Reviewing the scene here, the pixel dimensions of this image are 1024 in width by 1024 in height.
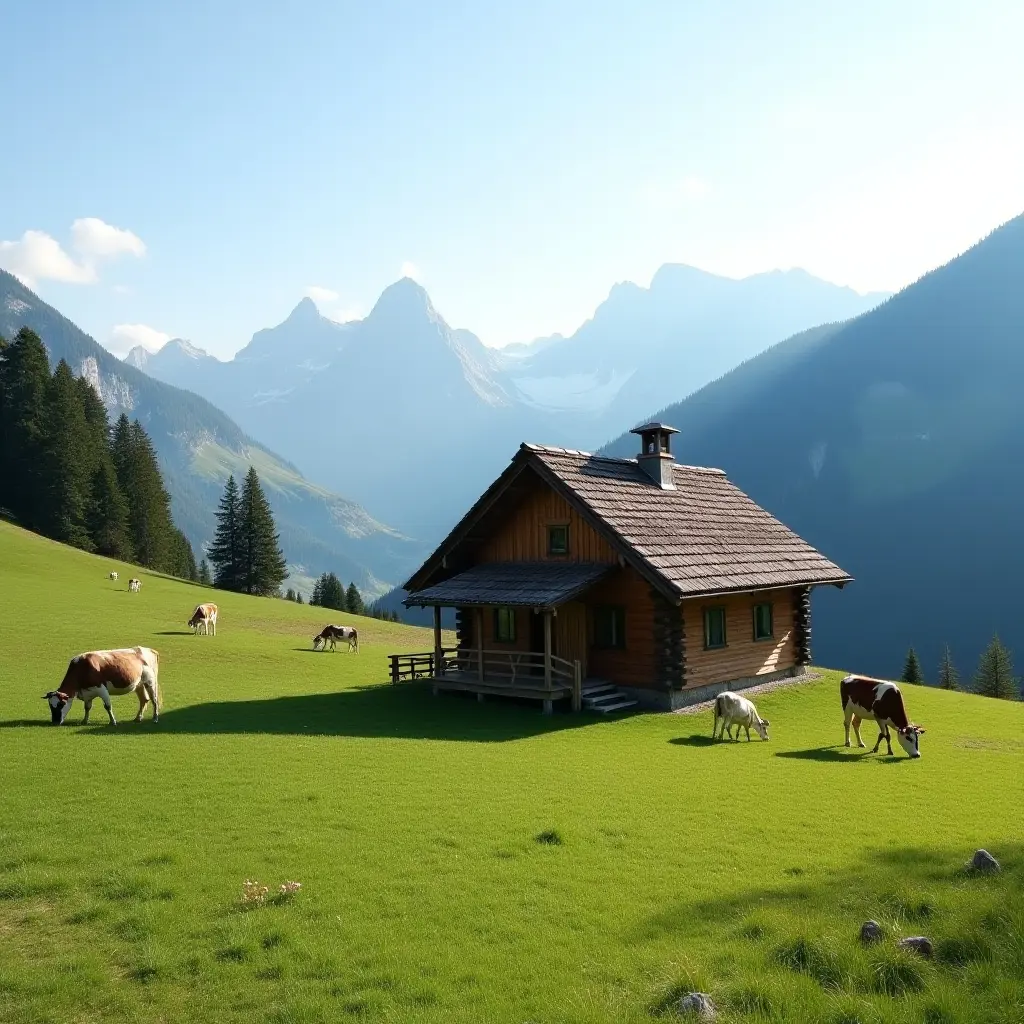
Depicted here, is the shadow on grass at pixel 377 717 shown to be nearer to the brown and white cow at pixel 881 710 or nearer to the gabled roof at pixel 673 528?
the gabled roof at pixel 673 528

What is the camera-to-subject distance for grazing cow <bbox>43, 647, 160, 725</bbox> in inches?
754

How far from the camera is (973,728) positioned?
24.2 metres

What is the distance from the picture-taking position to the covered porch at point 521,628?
77.8ft

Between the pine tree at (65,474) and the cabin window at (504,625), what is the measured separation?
54.4 meters

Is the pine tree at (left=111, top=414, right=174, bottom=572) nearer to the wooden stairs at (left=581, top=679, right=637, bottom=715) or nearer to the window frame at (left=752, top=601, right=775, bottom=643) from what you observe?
the wooden stairs at (left=581, top=679, right=637, bottom=715)

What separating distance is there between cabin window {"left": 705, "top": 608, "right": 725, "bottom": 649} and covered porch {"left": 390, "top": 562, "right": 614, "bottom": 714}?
390 cm

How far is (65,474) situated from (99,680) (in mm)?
57130

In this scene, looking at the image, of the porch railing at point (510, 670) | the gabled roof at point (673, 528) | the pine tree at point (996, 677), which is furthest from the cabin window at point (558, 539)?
the pine tree at point (996, 677)

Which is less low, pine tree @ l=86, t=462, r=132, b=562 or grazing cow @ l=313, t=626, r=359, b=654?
pine tree @ l=86, t=462, r=132, b=562

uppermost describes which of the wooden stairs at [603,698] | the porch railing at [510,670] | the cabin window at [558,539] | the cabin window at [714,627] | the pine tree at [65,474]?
the pine tree at [65,474]

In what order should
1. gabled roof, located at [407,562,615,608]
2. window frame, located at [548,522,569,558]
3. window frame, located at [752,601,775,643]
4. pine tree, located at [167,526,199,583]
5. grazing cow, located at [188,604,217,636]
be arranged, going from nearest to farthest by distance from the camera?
1. gabled roof, located at [407,562,615,608]
2. window frame, located at [548,522,569,558]
3. window frame, located at [752,601,775,643]
4. grazing cow, located at [188,604,217,636]
5. pine tree, located at [167,526,199,583]

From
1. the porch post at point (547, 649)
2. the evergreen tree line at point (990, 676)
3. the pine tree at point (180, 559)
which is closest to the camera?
the porch post at point (547, 649)

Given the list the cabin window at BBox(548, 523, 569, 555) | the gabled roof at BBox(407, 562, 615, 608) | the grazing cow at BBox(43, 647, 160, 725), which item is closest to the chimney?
the cabin window at BBox(548, 523, 569, 555)

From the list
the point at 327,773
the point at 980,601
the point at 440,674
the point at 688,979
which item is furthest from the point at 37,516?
the point at 980,601
